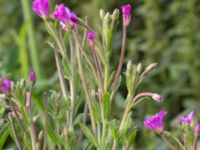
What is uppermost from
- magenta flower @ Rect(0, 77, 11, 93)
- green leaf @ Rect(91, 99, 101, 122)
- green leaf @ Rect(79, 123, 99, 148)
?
magenta flower @ Rect(0, 77, 11, 93)

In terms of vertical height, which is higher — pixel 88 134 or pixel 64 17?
pixel 64 17

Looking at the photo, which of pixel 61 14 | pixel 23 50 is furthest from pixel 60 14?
pixel 23 50

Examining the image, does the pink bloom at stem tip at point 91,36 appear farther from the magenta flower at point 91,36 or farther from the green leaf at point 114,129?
the green leaf at point 114,129

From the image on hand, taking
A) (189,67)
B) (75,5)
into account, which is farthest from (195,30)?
(75,5)

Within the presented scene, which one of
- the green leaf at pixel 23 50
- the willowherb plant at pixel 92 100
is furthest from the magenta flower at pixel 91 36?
the green leaf at pixel 23 50

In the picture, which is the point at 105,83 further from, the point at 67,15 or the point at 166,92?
the point at 166,92

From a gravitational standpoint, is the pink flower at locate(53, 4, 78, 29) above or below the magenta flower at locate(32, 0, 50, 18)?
below

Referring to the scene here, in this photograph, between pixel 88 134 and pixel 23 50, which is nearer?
pixel 88 134

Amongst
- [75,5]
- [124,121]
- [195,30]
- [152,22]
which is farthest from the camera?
[75,5]

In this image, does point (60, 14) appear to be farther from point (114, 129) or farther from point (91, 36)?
point (114, 129)

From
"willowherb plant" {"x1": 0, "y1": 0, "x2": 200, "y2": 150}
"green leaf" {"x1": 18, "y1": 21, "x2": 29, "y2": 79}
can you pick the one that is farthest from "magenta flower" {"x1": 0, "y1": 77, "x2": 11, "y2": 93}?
"green leaf" {"x1": 18, "y1": 21, "x2": 29, "y2": 79}

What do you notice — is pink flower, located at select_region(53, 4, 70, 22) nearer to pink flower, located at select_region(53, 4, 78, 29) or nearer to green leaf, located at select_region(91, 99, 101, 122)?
pink flower, located at select_region(53, 4, 78, 29)
